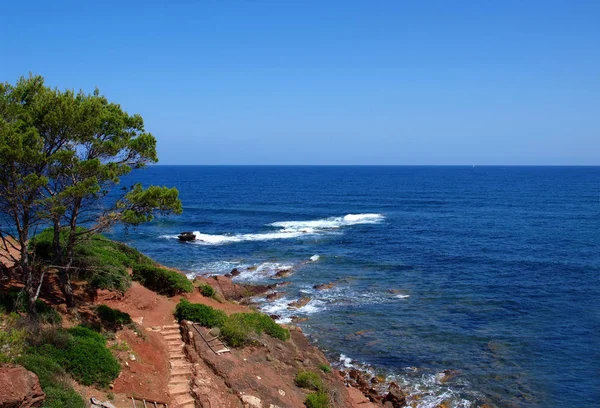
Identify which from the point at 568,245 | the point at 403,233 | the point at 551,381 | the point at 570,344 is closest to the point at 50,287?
the point at 551,381

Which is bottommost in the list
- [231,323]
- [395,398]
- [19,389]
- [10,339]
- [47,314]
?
[395,398]

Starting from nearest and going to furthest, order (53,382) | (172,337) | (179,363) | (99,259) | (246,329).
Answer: (53,382), (179,363), (172,337), (246,329), (99,259)

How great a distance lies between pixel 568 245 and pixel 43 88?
57.4 metres

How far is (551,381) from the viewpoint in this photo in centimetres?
2648

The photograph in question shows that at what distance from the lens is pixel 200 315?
951 inches

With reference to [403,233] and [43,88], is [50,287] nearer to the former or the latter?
[43,88]

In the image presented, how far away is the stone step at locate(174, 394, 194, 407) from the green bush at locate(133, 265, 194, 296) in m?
11.6

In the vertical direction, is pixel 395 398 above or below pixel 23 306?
below

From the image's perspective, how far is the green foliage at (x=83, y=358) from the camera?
1666 centimetres

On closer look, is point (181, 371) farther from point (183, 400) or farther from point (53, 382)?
point (53, 382)

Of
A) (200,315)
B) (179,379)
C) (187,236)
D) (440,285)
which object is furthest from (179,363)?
(187,236)

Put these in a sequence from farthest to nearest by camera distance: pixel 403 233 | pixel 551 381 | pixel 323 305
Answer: pixel 403 233
pixel 323 305
pixel 551 381

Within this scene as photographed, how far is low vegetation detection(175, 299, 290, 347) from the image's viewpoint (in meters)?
23.1

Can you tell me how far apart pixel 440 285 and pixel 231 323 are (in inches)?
981
